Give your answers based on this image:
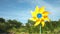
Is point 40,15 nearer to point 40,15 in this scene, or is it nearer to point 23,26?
point 40,15

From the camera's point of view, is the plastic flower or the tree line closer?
the plastic flower

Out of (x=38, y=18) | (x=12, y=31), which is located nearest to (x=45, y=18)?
(x=38, y=18)

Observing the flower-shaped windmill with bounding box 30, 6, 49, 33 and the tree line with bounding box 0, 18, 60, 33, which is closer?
the flower-shaped windmill with bounding box 30, 6, 49, 33

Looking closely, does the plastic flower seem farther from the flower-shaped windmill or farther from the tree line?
the tree line

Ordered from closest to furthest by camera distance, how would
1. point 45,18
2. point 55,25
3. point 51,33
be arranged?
point 45,18
point 51,33
point 55,25

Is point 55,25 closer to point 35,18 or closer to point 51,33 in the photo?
point 51,33

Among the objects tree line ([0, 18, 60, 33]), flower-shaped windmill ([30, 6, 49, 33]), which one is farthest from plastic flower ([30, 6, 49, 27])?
tree line ([0, 18, 60, 33])

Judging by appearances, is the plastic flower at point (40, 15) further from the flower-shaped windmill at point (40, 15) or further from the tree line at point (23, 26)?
the tree line at point (23, 26)

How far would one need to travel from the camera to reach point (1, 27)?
634cm

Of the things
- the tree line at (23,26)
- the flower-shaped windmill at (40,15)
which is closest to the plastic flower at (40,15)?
the flower-shaped windmill at (40,15)

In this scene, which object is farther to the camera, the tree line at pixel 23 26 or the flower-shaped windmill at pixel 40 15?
the tree line at pixel 23 26

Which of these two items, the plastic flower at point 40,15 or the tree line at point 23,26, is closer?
the plastic flower at point 40,15

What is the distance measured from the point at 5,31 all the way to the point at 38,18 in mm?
1899

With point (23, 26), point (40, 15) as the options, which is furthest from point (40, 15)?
point (23, 26)
